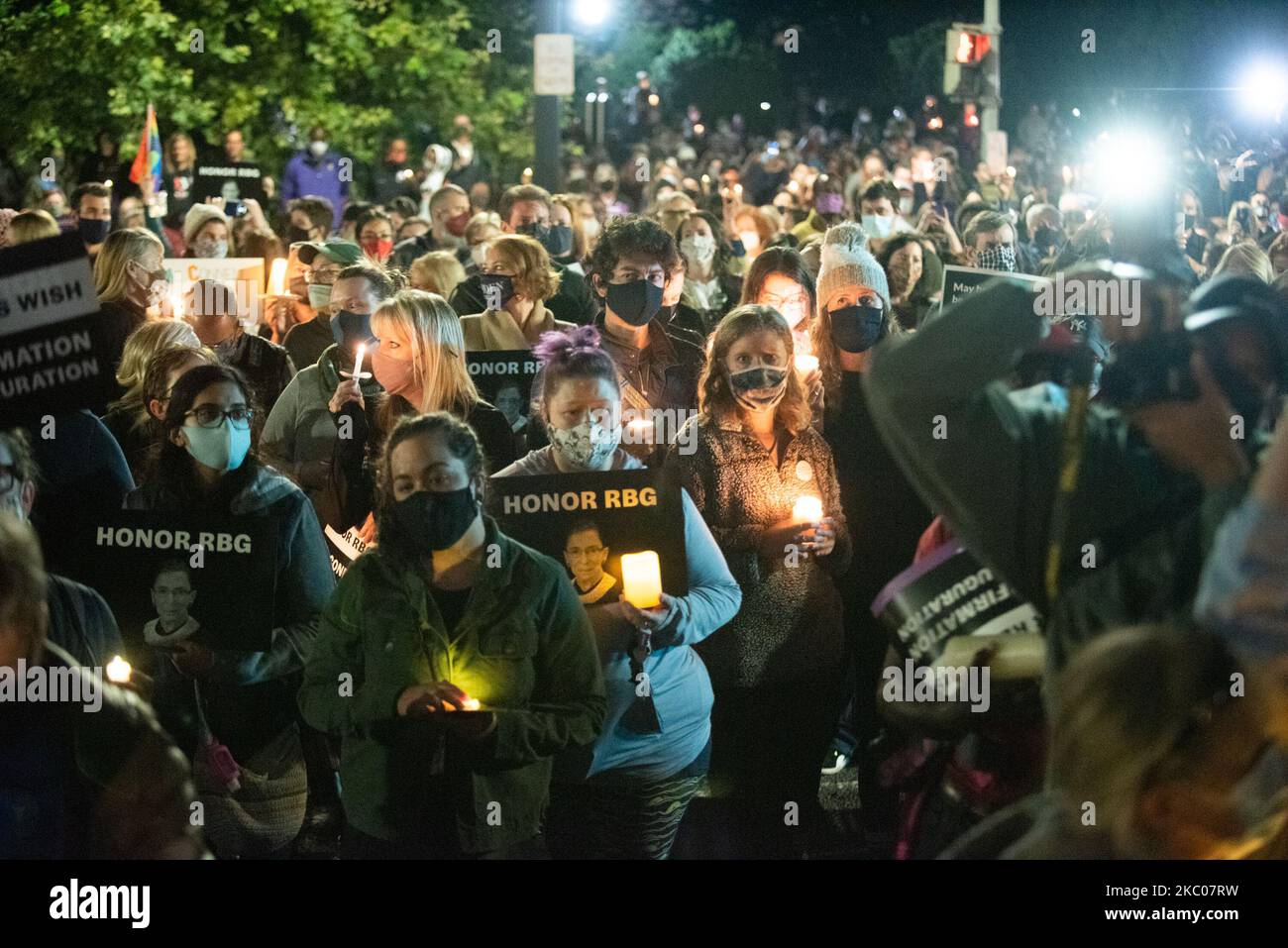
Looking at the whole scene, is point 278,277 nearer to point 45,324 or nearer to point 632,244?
point 632,244

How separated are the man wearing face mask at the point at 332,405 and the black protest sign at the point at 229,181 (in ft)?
24.2

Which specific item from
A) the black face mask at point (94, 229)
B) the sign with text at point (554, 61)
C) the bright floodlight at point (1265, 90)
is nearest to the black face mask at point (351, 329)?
the black face mask at point (94, 229)

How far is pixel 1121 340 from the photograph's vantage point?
13.9ft

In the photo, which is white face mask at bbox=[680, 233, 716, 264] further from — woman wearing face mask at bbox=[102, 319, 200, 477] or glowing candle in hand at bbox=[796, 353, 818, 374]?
woman wearing face mask at bbox=[102, 319, 200, 477]

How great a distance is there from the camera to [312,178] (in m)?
17.3

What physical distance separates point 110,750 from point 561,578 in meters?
1.20

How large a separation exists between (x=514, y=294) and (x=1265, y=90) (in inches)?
723

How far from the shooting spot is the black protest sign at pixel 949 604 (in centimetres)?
424

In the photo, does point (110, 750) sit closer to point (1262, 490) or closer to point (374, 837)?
point (374, 837)

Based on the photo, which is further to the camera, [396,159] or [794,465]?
[396,159]

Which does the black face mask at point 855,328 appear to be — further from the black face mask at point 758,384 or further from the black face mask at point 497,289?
the black face mask at point 497,289

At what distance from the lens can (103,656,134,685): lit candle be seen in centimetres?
477
